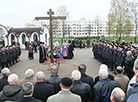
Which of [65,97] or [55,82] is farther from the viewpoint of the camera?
[55,82]

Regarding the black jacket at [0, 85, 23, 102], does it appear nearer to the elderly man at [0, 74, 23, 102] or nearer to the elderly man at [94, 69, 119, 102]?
the elderly man at [0, 74, 23, 102]

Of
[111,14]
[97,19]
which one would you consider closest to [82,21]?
[97,19]

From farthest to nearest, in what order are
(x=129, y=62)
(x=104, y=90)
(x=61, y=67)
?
(x=61, y=67) → (x=129, y=62) → (x=104, y=90)

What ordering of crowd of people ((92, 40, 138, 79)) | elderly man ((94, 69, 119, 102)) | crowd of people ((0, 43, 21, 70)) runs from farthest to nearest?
crowd of people ((0, 43, 21, 70)) → crowd of people ((92, 40, 138, 79)) → elderly man ((94, 69, 119, 102))

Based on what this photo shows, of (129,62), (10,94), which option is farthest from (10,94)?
(129,62)

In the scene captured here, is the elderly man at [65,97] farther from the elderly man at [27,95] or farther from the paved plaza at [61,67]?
the paved plaza at [61,67]

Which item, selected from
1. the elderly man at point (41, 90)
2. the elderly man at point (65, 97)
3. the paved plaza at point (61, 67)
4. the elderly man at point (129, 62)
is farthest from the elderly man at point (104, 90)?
the paved plaza at point (61, 67)

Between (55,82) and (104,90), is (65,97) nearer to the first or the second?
(104,90)

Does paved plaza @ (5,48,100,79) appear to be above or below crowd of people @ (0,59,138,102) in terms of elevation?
below

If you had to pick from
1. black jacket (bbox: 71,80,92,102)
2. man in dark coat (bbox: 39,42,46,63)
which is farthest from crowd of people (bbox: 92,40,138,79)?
man in dark coat (bbox: 39,42,46,63)

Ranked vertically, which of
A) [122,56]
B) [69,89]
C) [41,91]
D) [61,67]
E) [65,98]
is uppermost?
[122,56]

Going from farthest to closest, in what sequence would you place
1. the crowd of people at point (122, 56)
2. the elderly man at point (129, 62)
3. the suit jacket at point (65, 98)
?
the crowd of people at point (122, 56)
the elderly man at point (129, 62)
the suit jacket at point (65, 98)

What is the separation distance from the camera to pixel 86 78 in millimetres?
3760

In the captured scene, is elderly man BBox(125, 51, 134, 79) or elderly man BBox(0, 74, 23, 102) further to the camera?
elderly man BBox(125, 51, 134, 79)
